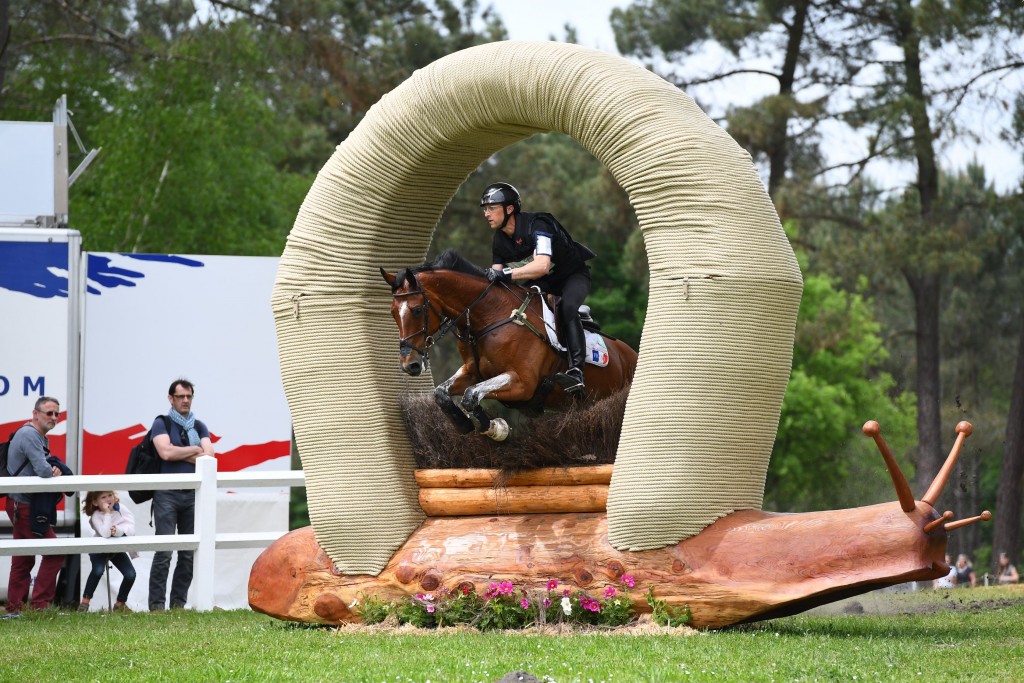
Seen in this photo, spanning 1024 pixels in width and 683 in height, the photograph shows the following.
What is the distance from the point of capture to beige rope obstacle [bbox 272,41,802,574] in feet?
24.9

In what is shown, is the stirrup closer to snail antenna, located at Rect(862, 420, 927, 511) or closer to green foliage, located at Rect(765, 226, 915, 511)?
snail antenna, located at Rect(862, 420, 927, 511)

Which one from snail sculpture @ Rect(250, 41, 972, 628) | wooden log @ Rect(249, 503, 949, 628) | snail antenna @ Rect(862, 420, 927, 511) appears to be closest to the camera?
snail antenna @ Rect(862, 420, 927, 511)

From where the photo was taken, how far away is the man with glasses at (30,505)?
1038 cm

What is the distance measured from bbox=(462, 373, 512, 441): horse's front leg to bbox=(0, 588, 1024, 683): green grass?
1.30m

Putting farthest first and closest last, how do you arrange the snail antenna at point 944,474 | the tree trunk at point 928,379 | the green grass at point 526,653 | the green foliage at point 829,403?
the green foliage at point 829,403 → the tree trunk at point 928,379 → the snail antenna at point 944,474 → the green grass at point 526,653

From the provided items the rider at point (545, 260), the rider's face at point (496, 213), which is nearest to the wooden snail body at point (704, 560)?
the rider at point (545, 260)

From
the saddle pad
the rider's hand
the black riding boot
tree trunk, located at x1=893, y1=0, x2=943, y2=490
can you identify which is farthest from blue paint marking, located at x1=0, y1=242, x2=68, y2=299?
tree trunk, located at x1=893, y1=0, x2=943, y2=490

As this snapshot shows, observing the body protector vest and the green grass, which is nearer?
the green grass

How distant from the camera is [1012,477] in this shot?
22.2 m

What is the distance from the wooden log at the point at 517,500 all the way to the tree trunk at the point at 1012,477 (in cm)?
1562

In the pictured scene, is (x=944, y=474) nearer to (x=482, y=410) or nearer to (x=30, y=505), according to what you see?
(x=482, y=410)

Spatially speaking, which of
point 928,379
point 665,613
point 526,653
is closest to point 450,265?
point 665,613

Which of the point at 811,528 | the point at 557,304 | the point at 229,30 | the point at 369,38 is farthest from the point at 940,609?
the point at 369,38

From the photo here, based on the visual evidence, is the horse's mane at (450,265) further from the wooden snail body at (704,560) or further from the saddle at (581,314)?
the wooden snail body at (704,560)
